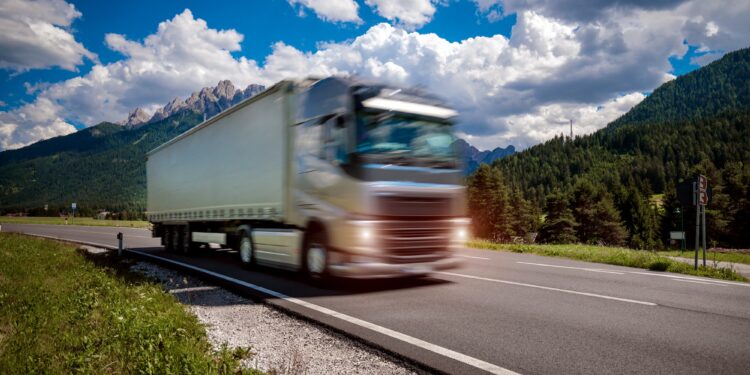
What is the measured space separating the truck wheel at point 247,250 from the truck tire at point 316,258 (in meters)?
2.63

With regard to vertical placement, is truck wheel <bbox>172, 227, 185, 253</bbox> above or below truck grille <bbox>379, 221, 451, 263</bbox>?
below

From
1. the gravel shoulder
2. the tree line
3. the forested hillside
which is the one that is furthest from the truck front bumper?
the tree line

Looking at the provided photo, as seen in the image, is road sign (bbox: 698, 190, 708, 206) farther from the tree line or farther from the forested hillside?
the tree line

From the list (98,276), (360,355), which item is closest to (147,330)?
(360,355)

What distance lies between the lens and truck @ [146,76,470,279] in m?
7.29

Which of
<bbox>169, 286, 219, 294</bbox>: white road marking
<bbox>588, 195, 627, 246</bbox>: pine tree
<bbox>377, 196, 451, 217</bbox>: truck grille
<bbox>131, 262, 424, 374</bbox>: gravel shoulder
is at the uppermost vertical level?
<bbox>377, 196, 451, 217</bbox>: truck grille

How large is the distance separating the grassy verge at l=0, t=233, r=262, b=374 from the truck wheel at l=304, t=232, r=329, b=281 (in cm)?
247

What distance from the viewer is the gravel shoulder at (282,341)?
4.04 meters

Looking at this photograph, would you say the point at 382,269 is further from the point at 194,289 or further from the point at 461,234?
the point at 194,289

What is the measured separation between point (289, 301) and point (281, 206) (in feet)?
9.40

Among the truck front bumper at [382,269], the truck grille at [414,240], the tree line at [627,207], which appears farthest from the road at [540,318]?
the tree line at [627,207]

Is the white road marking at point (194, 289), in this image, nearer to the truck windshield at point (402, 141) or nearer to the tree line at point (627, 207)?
the truck windshield at point (402, 141)

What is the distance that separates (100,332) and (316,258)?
12.5 ft

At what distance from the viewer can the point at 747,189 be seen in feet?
199
